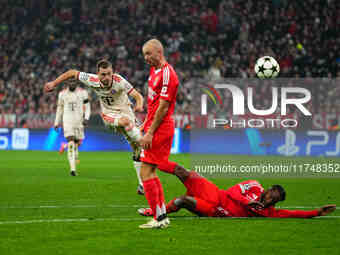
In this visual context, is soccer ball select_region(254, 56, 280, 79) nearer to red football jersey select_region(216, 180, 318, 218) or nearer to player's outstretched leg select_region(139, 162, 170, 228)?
red football jersey select_region(216, 180, 318, 218)

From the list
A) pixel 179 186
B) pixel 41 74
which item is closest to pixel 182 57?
pixel 41 74

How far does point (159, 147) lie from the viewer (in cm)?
767

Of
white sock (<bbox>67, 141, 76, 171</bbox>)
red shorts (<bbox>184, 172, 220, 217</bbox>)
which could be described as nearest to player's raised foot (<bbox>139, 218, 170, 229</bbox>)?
red shorts (<bbox>184, 172, 220, 217</bbox>)

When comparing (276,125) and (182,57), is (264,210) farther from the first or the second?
(182,57)

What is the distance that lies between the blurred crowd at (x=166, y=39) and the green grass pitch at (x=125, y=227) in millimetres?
16022

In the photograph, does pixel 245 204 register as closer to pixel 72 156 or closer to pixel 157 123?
pixel 157 123

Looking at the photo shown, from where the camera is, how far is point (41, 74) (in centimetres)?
3341

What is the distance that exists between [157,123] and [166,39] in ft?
88.3

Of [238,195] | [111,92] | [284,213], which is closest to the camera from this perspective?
[238,195]

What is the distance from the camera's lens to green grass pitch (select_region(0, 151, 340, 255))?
6434 millimetres

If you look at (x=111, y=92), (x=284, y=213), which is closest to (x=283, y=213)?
(x=284, y=213)

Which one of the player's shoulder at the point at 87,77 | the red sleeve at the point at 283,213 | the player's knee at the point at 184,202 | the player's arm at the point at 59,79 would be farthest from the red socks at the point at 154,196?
the player's shoulder at the point at 87,77

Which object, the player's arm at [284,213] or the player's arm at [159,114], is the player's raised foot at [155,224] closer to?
the player's arm at [159,114]

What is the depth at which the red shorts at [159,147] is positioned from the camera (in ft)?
25.1
